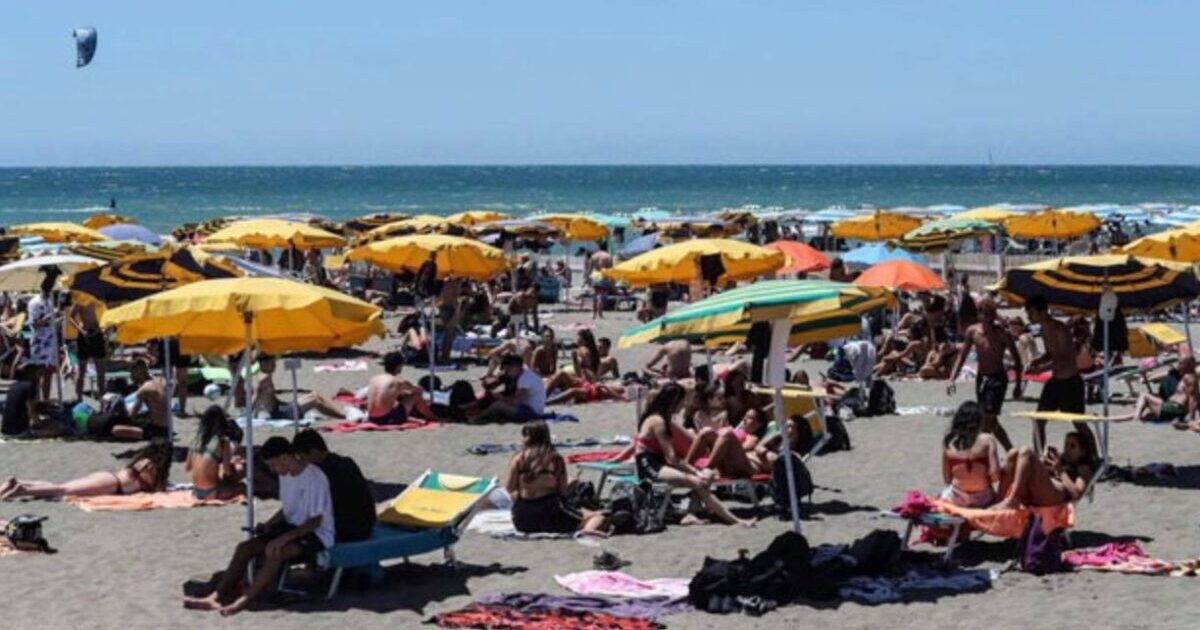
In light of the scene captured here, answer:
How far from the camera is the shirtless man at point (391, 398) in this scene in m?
15.3

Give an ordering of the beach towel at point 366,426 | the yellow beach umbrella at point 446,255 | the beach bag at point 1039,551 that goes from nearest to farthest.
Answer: the beach bag at point 1039,551
the beach towel at point 366,426
the yellow beach umbrella at point 446,255

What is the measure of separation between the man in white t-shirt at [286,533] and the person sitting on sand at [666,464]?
96.4 inches

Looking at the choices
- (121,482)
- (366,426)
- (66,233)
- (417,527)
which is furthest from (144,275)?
(66,233)

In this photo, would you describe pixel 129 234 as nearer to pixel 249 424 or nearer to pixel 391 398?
pixel 391 398

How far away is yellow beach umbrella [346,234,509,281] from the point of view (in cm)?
1773

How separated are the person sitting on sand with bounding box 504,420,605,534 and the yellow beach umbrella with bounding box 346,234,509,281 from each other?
7.26 meters

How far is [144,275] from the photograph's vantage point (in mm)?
14055

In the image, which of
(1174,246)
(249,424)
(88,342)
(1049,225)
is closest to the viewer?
(249,424)

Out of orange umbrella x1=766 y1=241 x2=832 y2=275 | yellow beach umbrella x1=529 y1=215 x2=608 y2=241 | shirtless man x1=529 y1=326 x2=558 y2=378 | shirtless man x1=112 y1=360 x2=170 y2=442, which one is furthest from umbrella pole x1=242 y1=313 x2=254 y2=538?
yellow beach umbrella x1=529 y1=215 x2=608 y2=241

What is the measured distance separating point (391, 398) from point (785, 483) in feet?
16.7

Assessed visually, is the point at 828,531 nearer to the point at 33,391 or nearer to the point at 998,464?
the point at 998,464

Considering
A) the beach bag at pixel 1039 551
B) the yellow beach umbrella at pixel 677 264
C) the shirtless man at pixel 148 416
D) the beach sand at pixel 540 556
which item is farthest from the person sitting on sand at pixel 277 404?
the beach bag at pixel 1039 551

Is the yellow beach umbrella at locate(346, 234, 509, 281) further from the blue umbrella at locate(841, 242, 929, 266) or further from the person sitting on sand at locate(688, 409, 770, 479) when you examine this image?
the person sitting on sand at locate(688, 409, 770, 479)

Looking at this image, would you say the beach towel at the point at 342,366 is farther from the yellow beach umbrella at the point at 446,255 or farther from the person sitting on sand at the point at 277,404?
the person sitting on sand at the point at 277,404
